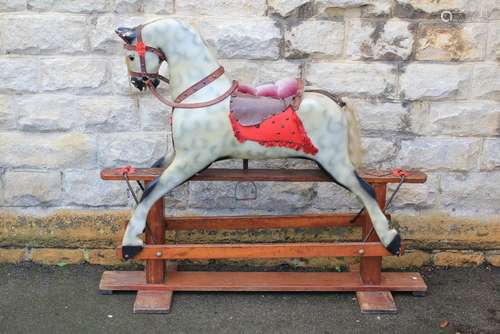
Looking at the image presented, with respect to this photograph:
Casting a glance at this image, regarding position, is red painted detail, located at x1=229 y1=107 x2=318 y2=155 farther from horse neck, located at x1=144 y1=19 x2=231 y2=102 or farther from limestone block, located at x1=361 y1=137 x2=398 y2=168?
limestone block, located at x1=361 y1=137 x2=398 y2=168

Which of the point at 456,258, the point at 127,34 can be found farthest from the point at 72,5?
the point at 456,258

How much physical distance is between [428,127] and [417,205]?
52cm

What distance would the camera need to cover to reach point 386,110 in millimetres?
3863

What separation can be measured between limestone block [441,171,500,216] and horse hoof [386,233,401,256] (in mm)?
715

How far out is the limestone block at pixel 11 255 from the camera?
4.10 meters

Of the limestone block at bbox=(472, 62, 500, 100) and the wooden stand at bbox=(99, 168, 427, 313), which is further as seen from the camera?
the limestone block at bbox=(472, 62, 500, 100)

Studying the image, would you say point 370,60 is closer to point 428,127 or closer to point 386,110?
point 386,110

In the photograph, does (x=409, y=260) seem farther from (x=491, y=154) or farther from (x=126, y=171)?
(x=126, y=171)

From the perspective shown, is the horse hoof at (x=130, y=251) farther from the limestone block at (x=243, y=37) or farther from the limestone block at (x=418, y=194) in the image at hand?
the limestone block at (x=418, y=194)

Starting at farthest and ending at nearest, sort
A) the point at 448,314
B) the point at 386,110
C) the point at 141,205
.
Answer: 1. the point at 386,110
2. the point at 448,314
3. the point at 141,205

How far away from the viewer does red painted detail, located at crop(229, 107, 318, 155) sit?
324cm

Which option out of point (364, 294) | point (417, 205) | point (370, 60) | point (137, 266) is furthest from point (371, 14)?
point (137, 266)

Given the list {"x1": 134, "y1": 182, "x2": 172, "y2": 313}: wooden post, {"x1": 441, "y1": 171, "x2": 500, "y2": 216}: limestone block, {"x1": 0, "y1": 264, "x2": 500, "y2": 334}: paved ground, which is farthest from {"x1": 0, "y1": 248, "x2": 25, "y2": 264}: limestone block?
{"x1": 441, "y1": 171, "x2": 500, "y2": 216}: limestone block

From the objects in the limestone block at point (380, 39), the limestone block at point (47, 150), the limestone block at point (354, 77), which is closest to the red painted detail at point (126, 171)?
the limestone block at point (47, 150)
